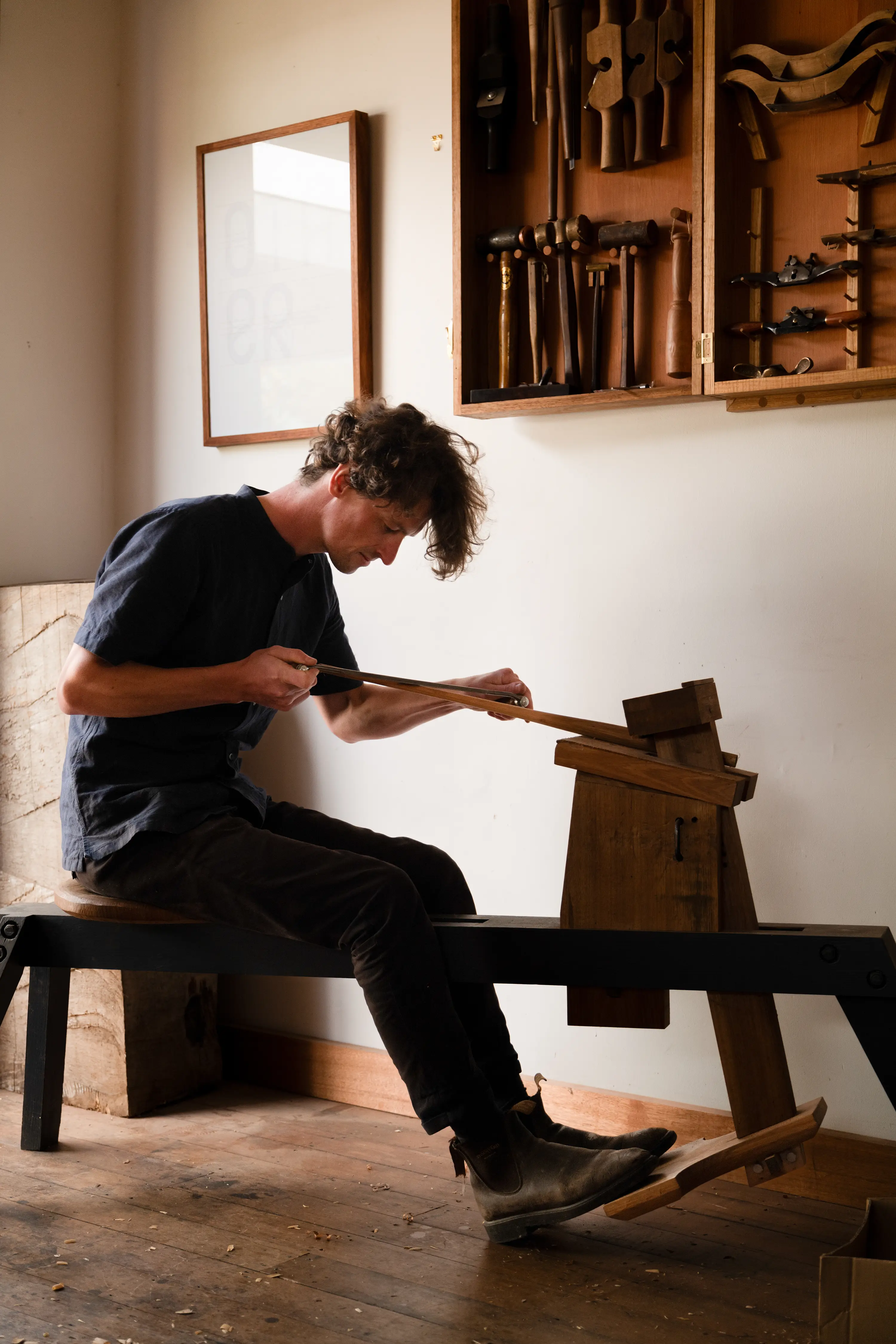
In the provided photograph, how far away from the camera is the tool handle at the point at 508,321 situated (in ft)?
8.28

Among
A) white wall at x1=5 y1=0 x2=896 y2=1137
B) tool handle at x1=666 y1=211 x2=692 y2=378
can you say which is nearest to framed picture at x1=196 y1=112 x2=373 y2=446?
white wall at x1=5 y1=0 x2=896 y2=1137

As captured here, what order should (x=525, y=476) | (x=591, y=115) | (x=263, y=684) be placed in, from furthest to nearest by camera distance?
(x=525, y=476)
(x=591, y=115)
(x=263, y=684)

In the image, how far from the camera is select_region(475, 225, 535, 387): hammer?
8.22 feet

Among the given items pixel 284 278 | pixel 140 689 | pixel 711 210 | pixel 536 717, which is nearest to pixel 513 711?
pixel 536 717

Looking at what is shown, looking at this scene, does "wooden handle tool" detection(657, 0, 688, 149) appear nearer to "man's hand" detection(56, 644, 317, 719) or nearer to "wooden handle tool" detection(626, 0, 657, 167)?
"wooden handle tool" detection(626, 0, 657, 167)

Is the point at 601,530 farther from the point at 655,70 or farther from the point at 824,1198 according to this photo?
the point at 824,1198

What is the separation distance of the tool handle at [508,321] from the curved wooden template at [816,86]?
0.52 metres

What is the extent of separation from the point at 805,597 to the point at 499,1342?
1.32 m

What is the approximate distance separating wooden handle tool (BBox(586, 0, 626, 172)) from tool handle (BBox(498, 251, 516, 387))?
0.86 feet

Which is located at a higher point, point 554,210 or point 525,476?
point 554,210

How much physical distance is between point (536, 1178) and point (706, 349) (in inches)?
55.5

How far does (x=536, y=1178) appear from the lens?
6.49 ft

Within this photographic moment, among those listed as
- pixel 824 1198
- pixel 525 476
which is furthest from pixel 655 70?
pixel 824 1198

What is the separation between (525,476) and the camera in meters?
2.61
